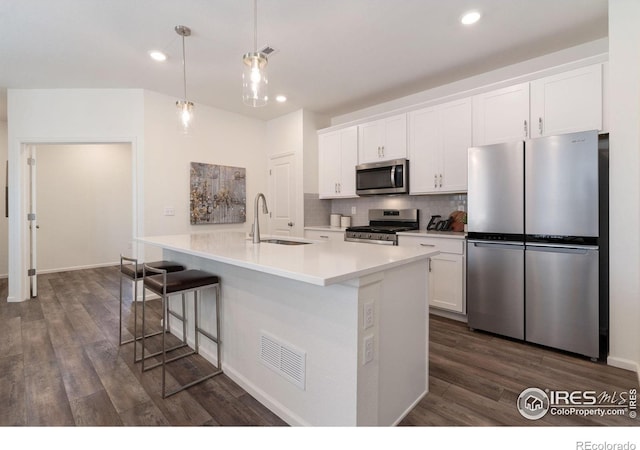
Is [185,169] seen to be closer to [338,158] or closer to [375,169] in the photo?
[338,158]

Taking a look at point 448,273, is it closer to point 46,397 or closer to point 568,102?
point 568,102

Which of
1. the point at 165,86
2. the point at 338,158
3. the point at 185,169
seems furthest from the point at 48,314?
the point at 338,158

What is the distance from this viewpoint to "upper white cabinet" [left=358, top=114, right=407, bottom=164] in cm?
390

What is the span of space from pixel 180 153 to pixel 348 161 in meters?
2.33

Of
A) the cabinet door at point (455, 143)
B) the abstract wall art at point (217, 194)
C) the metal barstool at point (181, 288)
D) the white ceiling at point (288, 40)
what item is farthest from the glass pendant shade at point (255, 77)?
the abstract wall art at point (217, 194)

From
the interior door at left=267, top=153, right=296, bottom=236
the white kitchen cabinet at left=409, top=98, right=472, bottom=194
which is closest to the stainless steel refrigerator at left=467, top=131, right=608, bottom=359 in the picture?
the white kitchen cabinet at left=409, top=98, right=472, bottom=194

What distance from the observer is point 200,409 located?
1817 millimetres

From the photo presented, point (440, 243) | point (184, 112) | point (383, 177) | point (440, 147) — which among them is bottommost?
point (440, 243)

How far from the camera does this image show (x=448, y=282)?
3.26 metres

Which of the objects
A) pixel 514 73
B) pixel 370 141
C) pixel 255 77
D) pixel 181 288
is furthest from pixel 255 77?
pixel 514 73

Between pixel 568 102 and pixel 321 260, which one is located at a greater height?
pixel 568 102

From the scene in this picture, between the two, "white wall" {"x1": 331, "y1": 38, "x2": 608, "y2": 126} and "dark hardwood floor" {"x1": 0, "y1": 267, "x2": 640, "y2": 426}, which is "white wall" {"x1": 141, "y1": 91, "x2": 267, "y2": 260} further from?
"white wall" {"x1": 331, "y1": 38, "x2": 608, "y2": 126}

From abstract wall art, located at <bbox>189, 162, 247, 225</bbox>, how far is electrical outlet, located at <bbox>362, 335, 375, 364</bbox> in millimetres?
3678
